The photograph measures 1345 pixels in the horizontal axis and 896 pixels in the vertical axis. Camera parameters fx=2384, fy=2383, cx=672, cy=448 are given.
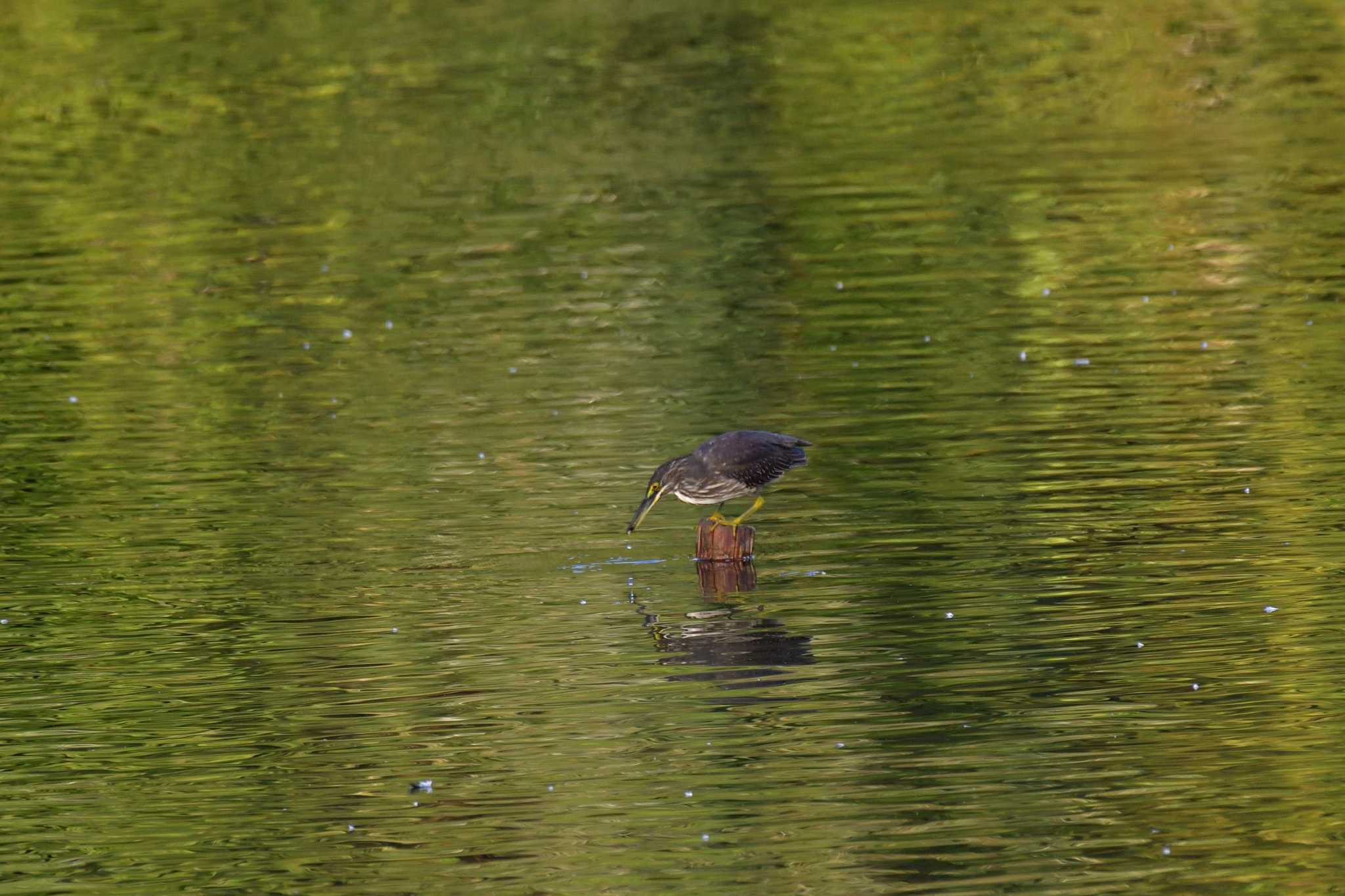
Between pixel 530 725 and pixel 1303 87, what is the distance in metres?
28.0

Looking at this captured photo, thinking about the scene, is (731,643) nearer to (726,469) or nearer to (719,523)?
(726,469)

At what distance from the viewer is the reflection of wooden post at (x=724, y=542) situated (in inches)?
650

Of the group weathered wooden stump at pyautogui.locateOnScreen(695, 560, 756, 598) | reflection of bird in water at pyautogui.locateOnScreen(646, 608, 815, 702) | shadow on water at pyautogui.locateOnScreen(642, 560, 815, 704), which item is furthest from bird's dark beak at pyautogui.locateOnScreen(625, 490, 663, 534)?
reflection of bird in water at pyautogui.locateOnScreen(646, 608, 815, 702)

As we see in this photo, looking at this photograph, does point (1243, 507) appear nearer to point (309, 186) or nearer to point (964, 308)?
point (964, 308)

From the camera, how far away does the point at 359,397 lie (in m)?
23.1

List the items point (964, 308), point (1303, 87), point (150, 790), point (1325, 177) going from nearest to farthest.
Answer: point (150, 790) → point (964, 308) → point (1325, 177) → point (1303, 87)

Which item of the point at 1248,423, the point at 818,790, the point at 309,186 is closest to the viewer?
the point at 818,790

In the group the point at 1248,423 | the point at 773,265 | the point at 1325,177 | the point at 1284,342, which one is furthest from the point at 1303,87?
Answer: the point at 1248,423

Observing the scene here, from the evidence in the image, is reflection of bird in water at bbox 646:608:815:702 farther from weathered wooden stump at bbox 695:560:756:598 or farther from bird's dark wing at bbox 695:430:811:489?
bird's dark wing at bbox 695:430:811:489

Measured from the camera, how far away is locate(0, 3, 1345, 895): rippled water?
1191 cm

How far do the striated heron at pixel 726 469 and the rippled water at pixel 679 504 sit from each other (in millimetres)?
581

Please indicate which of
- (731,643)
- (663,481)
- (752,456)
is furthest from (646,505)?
(731,643)

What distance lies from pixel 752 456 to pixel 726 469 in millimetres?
248

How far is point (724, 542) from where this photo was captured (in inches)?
652
